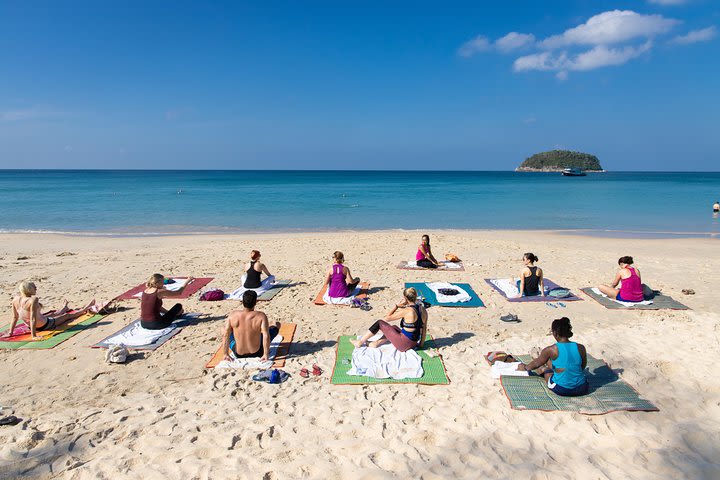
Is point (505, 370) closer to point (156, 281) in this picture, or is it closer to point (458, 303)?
point (458, 303)

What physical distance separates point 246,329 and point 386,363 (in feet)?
6.53

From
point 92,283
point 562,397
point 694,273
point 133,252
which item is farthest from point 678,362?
point 133,252

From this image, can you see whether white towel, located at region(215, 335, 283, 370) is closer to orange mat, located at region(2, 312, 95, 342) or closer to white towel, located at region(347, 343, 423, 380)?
white towel, located at region(347, 343, 423, 380)

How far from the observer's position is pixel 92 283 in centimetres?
1015

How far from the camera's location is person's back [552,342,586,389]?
4.72 meters

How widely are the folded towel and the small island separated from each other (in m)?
181

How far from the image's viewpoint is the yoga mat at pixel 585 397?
4.55 metres

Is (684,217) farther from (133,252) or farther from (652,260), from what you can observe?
(133,252)

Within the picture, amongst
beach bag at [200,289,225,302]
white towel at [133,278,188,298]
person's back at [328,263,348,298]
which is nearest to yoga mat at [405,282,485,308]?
person's back at [328,263,348,298]

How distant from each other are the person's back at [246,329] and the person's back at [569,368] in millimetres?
3765

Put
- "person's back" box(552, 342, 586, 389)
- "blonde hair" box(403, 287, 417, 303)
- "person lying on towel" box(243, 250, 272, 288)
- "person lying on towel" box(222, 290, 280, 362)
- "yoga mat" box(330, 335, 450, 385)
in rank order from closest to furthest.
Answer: "person's back" box(552, 342, 586, 389), "yoga mat" box(330, 335, 450, 385), "person lying on towel" box(222, 290, 280, 362), "blonde hair" box(403, 287, 417, 303), "person lying on towel" box(243, 250, 272, 288)

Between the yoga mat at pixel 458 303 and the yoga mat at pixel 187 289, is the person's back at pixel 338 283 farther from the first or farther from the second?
the yoga mat at pixel 187 289

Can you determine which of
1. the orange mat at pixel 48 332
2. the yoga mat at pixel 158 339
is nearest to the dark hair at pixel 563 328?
the yoga mat at pixel 158 339

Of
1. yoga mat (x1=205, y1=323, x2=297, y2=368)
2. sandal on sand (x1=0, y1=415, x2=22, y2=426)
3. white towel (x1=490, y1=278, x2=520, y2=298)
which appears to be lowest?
sandal on sand (x1=0, y1=415, x2=22, y2=426)
